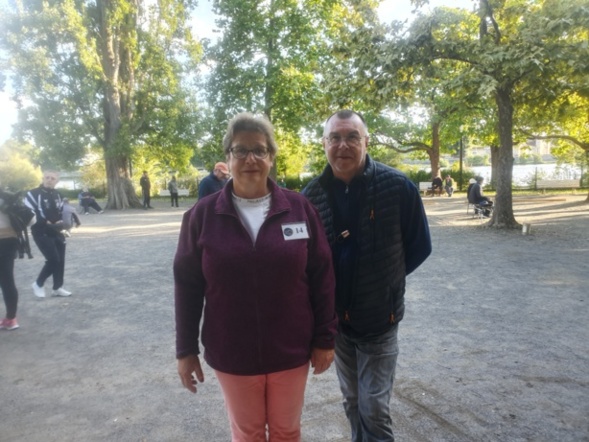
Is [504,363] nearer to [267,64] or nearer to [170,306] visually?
[170,306]

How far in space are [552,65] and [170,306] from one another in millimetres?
10442

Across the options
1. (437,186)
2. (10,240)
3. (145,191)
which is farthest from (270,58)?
(10,240)

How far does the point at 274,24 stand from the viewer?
2450cm

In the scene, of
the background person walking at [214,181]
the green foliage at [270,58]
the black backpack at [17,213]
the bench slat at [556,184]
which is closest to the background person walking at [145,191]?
the green foliage at [270,58]

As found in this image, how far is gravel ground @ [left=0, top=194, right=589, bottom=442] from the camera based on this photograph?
327 cm

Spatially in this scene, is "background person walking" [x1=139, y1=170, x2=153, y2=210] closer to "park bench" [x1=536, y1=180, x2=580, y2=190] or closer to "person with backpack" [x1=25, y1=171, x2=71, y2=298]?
"person with backpack" [x1=25, y1=171, x2=71, y2=298]

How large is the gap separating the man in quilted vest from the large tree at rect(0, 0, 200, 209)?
2438 cm

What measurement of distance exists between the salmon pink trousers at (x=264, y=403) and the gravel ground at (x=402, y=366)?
972 millimetres

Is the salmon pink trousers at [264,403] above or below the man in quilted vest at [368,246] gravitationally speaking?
below

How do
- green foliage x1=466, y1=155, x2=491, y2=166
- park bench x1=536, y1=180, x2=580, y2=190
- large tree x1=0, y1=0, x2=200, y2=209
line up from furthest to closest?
1. green foliage x1=466, y1=155, x2=491, y2=166
2. park bench x1=536, y1=180, x2=580, y2=190
3. large tree x1=0, y1=0, x2=200, y2=209

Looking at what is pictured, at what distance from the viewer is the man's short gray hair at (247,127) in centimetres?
226

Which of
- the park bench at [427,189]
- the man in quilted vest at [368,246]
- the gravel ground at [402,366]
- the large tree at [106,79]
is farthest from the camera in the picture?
the park bench at [427,189]

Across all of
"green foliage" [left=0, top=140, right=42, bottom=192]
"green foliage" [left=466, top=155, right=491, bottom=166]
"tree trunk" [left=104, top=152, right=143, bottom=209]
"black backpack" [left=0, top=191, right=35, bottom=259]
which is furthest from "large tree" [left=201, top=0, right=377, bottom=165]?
"green foliage" [left=466, top=155, right=491, bottom=166]

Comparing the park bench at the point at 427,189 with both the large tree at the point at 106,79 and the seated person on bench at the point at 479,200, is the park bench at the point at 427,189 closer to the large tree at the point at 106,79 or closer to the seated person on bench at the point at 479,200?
the seated person on bench at the point at 479,200
